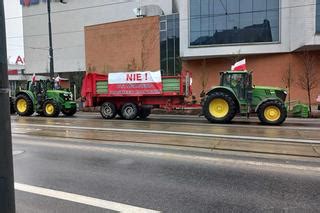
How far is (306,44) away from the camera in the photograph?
30.5 meters

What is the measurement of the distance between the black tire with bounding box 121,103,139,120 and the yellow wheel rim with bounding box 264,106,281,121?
658 cm

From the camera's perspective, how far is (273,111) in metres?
14.5

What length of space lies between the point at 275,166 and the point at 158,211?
3.11 m

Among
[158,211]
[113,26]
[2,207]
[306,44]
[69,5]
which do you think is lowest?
[158,211]

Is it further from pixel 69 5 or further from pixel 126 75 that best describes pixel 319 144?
pixel 69 5

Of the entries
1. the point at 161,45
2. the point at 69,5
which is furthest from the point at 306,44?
the point at 69,5

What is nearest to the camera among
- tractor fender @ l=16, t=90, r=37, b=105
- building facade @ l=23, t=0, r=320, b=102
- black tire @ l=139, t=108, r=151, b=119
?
black tire @ l=139, t=108, r=151, b=119

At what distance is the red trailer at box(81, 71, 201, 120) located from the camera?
17078 millimetres

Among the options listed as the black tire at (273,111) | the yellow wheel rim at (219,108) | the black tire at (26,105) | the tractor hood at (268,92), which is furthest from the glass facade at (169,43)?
the black tire at (273,111)

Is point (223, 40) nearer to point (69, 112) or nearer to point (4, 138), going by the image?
point (69, 112)

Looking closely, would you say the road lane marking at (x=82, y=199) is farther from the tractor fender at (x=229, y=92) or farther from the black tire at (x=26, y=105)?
the black tire at (x=26, y=105)

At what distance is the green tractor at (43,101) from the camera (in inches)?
787

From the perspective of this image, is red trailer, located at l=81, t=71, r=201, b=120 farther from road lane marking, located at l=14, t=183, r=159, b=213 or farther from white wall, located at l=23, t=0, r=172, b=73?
→ white wall, located at l=23, t=0, r=172, b=73

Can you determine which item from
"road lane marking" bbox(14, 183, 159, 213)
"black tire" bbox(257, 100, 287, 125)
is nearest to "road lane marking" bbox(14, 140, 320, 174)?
"road lane marking" bbox(14, 183, 159, 213)
